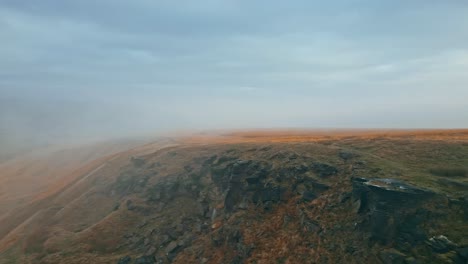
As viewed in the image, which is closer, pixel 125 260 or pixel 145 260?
pixel 145 260

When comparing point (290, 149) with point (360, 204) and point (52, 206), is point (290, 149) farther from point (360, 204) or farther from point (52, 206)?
point (52, 206)

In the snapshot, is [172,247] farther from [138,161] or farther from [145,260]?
[138,161]

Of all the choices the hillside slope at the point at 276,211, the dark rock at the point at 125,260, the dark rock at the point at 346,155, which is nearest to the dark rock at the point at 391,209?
the hillside slope at the point at 276,211

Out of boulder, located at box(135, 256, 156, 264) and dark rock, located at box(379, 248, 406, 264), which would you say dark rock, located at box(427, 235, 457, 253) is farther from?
boulder, located at box(135, 256, 156, 264)

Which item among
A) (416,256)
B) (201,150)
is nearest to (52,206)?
(201,150)

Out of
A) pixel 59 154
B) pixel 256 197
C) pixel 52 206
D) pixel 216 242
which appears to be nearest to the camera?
pixel 216 242

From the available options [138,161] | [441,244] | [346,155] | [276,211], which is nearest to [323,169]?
[346,155]
